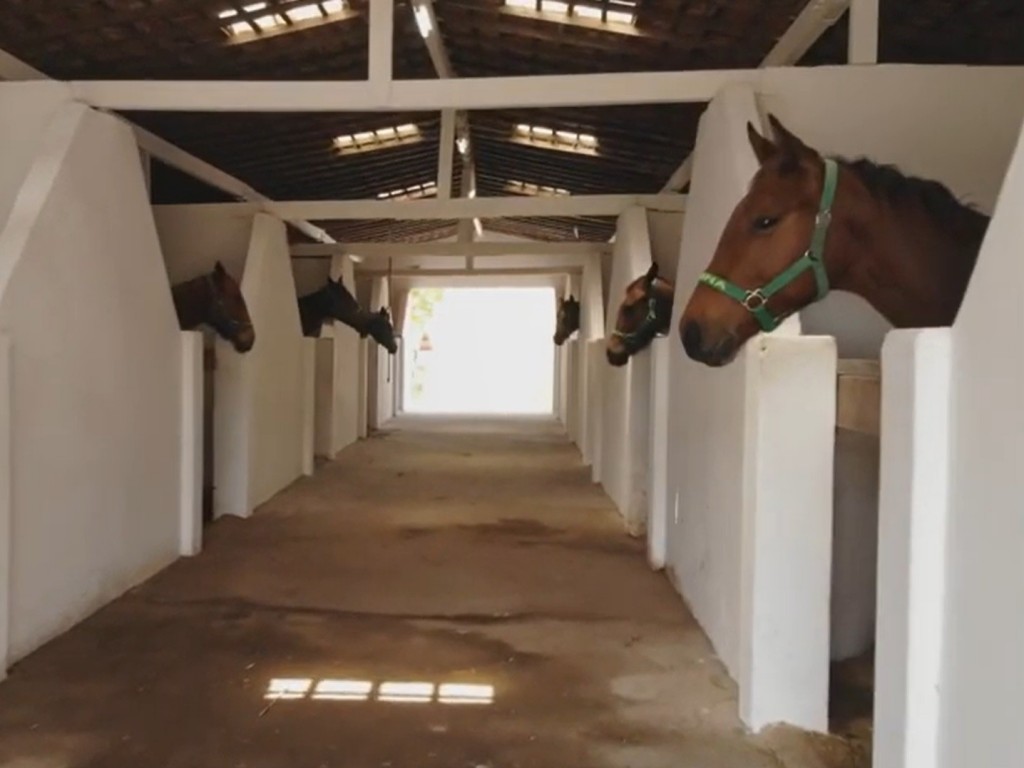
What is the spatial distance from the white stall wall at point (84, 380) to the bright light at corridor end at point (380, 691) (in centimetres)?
113

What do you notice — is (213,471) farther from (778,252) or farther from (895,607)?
(895,607)

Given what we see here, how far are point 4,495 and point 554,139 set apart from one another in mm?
7208

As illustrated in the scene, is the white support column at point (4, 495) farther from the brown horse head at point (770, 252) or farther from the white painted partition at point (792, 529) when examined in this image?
the white painted partition at point (792, 529)

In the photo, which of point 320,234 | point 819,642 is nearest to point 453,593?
point 819,642

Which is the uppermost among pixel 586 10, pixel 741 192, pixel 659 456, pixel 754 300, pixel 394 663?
pixel 586 10

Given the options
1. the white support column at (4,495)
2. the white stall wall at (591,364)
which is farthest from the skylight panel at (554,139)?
the white support column at (4,495)

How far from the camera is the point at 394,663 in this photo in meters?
4.05

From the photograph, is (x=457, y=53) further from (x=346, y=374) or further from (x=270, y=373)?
(x=346, y=374)

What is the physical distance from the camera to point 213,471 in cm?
756

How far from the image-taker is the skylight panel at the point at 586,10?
5.73 m

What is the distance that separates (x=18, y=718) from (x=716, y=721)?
2.49 metres

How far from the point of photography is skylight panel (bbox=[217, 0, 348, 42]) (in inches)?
232

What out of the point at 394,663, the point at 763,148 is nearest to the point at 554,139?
the point at 763,148

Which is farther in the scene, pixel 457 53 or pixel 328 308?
pixel 328 308
